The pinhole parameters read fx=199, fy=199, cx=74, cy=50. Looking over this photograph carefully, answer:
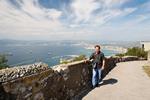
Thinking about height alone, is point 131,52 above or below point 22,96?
below

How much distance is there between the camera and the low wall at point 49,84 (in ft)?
12.8

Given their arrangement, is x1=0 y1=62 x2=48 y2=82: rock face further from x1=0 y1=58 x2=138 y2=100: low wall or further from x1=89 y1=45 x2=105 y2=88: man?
x1=89 y1=45 x2=105 y2=88: man

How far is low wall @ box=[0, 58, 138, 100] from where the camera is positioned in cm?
391

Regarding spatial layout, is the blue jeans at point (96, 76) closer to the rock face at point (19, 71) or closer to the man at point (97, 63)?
the man at point (97, 63)

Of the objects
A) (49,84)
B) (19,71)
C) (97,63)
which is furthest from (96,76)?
(19,71)

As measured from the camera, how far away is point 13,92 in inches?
154

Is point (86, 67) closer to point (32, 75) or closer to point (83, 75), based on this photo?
point (83, 75)

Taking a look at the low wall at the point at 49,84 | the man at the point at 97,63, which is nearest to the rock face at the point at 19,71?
the low wall at the point at 49,84

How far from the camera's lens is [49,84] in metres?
5.39

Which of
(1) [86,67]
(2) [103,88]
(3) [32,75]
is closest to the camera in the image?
(3) [32,75]

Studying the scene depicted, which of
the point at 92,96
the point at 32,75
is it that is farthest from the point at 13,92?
the point at 92,96

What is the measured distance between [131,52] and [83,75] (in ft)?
98.2

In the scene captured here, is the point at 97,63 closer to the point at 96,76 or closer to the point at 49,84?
the point at 96,76

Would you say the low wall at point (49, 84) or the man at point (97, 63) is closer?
the low wall at point (49, 84)
